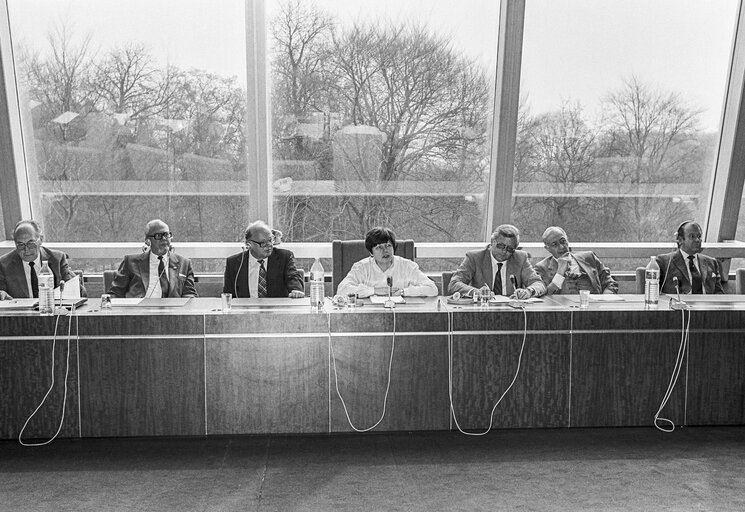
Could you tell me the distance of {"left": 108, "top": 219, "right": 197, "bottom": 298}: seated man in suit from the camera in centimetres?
568

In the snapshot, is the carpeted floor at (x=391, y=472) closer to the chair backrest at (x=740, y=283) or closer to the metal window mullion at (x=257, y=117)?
the chair backrest at (x=740, y=283)

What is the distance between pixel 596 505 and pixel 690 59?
15.6ft

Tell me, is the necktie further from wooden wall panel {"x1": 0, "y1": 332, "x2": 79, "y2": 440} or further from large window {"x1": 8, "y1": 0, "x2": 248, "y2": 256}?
wooden wall panel {"x1": 0, "y1": 332, "x2": 79, "y2": 440}

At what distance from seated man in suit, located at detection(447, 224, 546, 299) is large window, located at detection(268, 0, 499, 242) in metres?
1.45

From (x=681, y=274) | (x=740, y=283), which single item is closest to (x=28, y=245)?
(x=681, y=274)

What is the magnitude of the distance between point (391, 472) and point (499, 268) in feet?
6.81

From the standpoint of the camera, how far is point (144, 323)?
4.56m

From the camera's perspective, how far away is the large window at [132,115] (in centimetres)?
668

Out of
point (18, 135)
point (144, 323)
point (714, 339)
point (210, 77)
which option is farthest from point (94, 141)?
point (714, 339)

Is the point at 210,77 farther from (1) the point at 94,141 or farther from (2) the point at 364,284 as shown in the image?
(2) the point at 364,284

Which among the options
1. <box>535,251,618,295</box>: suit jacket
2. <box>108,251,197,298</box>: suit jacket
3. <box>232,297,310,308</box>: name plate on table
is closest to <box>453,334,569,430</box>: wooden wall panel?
<box>232,297,310,308</box>: name plate on table

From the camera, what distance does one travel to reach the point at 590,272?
6.01 metres

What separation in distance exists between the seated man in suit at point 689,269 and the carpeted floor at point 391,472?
1509mm

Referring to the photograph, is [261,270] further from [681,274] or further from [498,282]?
[681,274]
